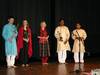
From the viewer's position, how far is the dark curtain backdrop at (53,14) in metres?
11.8

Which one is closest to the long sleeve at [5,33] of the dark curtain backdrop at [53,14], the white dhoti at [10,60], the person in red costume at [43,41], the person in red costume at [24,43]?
the person in red costume at [24,43]

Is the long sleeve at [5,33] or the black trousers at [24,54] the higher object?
the long sleeve at [5,33]

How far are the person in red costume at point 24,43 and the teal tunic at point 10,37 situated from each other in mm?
206

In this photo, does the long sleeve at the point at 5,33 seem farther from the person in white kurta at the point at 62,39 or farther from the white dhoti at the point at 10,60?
the person in white kurta at the point at 62,39

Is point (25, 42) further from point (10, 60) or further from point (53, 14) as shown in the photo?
point (53, 14)

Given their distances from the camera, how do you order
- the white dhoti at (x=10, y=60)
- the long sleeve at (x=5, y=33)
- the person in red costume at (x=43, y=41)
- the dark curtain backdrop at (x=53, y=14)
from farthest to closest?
1. the dark curtain backdrop at (x=53, y=14)
2. the person in red costume at (x=43, y=41)
3. the white dhoti at (x=10, y=60)
4. the long sleeve at (x=5, y=33)

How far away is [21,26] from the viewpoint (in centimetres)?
1135

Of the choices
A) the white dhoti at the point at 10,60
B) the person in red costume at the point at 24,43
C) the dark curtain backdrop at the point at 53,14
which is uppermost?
the dark curtain backdrop at the point at 53,14

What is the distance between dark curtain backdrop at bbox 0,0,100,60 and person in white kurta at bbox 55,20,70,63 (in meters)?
0.91

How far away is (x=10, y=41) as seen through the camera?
1089cm

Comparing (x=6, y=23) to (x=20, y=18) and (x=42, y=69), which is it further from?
(x=42, y=69)

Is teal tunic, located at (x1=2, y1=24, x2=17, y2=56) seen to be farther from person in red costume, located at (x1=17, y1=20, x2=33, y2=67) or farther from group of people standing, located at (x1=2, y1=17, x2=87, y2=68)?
person in red costume, located at (x1=17, y1=20, x2=33, y2=67)

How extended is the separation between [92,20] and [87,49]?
113cm

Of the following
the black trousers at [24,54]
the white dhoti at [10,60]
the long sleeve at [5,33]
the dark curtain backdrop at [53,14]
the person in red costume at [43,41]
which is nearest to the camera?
the long sleeve at [5,33]
